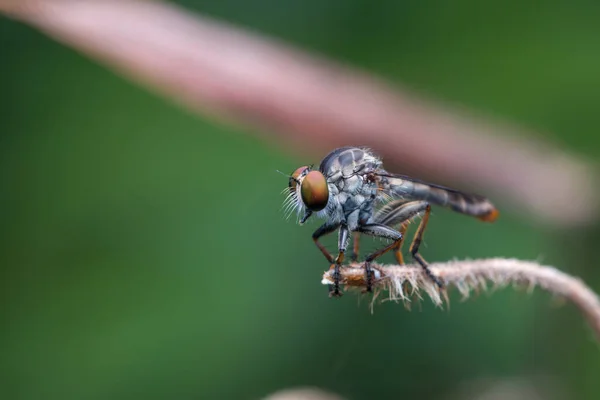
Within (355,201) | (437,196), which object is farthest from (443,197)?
(355,201)

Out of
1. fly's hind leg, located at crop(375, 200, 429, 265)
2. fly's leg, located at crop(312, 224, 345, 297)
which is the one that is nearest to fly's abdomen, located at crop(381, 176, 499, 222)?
fly's hind leg, located at crop(375, 200, 429, 265)

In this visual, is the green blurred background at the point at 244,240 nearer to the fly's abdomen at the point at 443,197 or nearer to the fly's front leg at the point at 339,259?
the fly's abdomen at the point at 443,197

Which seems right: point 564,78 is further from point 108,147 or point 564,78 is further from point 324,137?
point 108,147

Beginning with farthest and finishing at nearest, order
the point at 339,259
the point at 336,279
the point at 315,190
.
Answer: the point at 315,190, the point at 339,259, the point at 336,279

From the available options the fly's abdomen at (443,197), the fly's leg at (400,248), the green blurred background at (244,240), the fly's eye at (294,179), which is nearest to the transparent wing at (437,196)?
the fly's abdomen at (443,197)

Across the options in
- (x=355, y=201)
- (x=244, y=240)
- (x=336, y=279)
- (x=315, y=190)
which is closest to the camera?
(x=336, y=279)

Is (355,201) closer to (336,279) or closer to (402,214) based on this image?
(402,214)

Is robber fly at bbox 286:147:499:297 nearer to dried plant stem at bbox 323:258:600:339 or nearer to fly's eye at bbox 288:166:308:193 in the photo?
fly's eye at bbox 288:166:308:193

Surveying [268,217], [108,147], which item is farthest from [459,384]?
[108,147]
